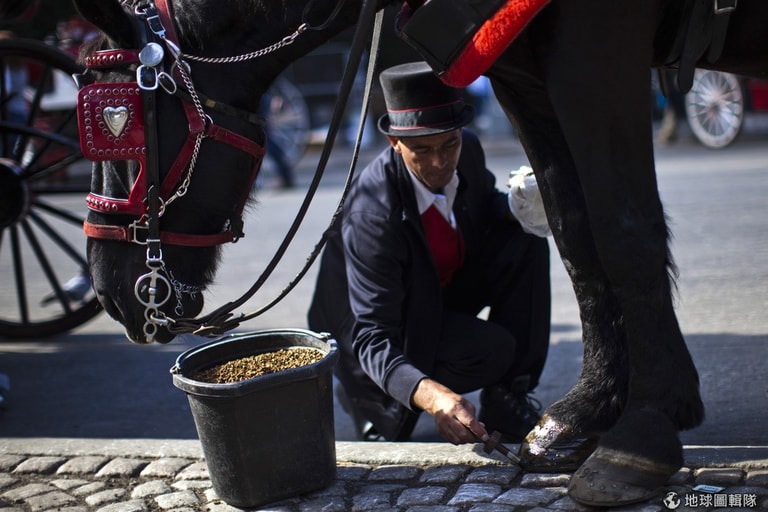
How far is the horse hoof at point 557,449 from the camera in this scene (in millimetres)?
2611

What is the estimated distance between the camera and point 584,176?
88.6 inches

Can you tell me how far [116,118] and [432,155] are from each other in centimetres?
112

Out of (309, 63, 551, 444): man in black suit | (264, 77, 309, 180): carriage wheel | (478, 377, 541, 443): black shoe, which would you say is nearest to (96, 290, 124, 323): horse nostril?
(309, 63, 551, 444): man in black suit

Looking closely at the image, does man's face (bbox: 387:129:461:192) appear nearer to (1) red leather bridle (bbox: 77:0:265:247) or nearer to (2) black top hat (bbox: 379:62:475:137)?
(2) black top hat (bbox: 379:62:475:137)

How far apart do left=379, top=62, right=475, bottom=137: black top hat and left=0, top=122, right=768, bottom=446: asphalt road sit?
60 centimetres

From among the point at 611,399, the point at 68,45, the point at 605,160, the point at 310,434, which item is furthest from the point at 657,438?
the point at 68,45

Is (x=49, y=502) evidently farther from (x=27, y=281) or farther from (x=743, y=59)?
(x=27, y=281)

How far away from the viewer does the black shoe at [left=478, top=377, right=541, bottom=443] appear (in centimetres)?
317

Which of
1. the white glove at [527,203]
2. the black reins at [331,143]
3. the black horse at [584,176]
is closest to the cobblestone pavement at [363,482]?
the black horse at [584,176]

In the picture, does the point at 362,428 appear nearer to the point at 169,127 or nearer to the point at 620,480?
the point at 620,480

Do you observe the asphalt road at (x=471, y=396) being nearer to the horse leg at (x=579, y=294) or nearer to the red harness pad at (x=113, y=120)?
the red harness pad at (x=113, y=120)

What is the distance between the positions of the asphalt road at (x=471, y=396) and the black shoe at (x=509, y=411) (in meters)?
0.27

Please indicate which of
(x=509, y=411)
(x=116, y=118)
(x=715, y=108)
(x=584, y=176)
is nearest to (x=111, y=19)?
(x=116, y=118)

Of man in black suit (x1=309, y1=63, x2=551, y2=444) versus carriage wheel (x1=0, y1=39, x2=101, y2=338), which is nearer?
man in black suit (x1=309, y1=63, x2=551, y2=444)
